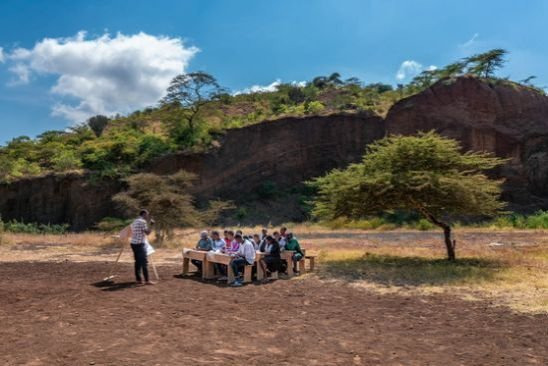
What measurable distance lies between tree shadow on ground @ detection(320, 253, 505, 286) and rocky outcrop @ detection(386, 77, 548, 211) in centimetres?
2699

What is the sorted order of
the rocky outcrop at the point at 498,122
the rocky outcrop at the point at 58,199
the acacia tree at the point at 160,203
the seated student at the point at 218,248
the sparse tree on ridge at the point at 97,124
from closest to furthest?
the seated student at the point at 218,248, the acacia tree at the point at 160,203, the rocky outcrop at the point at 498,122, the rocky outcrop at the point at 58,199, the sparse tree on ridge at the point at 97,124

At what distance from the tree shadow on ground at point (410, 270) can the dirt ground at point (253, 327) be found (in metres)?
1.83

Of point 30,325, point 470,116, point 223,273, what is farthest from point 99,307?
point 470,116

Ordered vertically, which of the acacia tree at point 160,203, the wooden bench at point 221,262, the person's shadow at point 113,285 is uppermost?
the acacia tree at point 160,203

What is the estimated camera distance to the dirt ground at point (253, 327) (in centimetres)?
716

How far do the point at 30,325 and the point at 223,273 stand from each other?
657 centimetres

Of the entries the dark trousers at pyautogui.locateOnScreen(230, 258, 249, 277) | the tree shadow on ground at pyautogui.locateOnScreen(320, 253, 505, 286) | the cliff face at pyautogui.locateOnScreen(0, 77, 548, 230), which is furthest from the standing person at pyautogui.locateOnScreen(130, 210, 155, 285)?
the cliff face at pyautogui.locateOnScreen(0, 77, 548, 230)

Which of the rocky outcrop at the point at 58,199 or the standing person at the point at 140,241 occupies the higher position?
the rocky outcrop at the point at 58,199

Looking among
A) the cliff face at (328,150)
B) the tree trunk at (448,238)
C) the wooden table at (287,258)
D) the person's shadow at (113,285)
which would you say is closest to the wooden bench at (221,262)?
the wooden table at (287,258)

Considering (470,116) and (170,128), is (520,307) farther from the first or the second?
(170,128)

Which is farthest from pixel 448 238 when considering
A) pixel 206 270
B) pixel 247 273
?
pixel 206 270

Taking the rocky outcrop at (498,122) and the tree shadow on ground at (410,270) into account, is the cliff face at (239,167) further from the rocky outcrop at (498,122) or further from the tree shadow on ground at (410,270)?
the tree shadow on ground at (410,270)

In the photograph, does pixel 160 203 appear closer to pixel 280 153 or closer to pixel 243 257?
pixel 243 257

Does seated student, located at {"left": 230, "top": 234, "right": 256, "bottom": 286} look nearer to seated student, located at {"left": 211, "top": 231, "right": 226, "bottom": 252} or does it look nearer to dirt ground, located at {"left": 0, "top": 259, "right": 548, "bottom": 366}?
dirt ground, located at {"left": 0, "top": 259, "right": 548, "bottom": 366}
